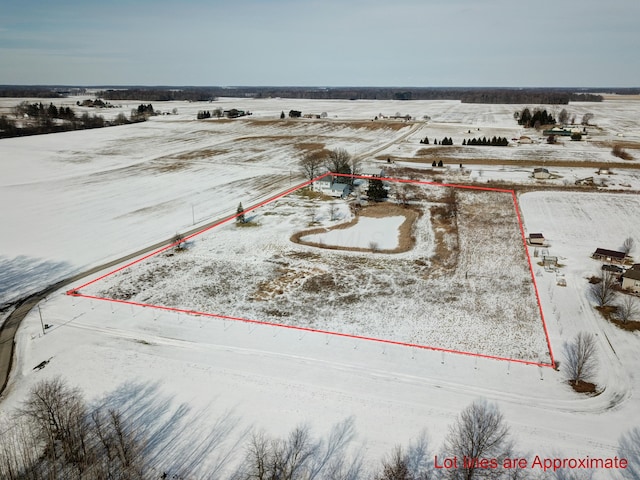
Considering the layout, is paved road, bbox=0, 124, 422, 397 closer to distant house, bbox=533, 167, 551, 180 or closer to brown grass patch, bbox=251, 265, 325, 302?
brown grass patch, bbox=251, 265, 325, 302

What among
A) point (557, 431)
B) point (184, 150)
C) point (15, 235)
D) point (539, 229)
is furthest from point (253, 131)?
point (557, 431)

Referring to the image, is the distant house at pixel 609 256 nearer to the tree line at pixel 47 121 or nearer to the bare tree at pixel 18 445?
the bare tree at pixel 18 445

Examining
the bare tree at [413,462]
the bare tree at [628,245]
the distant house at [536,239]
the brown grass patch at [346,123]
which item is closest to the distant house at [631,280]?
the bare tree at [628,245]

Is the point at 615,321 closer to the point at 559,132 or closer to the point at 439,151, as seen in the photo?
the point at 439,151

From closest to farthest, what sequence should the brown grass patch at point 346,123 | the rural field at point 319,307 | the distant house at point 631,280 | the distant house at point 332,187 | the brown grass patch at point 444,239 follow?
1. the rural field at point 319,307
2. the distant house at point 631,280
3. the brown grass patch at point 444,239
4. the distant house at point 332,187
5. the brown grass patch at point 346,123

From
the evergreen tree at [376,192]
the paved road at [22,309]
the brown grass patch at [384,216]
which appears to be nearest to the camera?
the paved road at [22,309]
